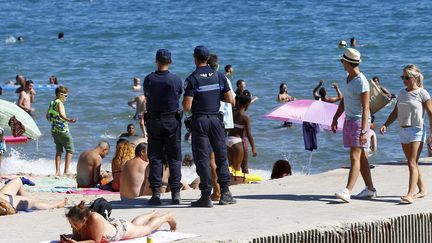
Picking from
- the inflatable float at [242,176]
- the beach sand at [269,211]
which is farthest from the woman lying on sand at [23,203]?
the inflatable float at [242,176]

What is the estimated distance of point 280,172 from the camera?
14062mm

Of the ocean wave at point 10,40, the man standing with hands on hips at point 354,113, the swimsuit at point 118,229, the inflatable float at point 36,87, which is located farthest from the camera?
the ocean wave at point 10,40

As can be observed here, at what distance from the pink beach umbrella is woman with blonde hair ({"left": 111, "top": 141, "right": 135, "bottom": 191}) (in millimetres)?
2280

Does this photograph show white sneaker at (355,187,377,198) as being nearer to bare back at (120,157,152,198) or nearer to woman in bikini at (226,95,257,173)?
bare back at (120,157,152,198)

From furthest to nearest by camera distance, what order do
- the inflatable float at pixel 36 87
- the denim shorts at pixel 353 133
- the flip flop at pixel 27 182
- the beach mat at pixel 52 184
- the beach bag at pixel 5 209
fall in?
the inflatable float at pixel 36 87 < the flip flop at pixel 27 182 < the beach mat at pixel 52 184 < the beach bag at pixel 5 209 < the denim shorts at pixel 353 133

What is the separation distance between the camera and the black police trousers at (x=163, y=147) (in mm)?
10984

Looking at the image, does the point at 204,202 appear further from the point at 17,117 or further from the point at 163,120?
the point at 17,117

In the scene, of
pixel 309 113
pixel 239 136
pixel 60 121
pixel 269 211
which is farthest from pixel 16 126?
pixel 269 211

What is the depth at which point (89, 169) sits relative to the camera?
51.0 ft

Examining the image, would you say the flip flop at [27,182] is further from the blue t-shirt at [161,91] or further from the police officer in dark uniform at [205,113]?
the police officer in dark uniform at [205,113]

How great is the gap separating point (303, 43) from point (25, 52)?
9807 millimetres

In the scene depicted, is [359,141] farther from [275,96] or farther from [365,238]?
[275,96]

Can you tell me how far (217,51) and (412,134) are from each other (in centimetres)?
2802

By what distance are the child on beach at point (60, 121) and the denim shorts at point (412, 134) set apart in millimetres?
7325
